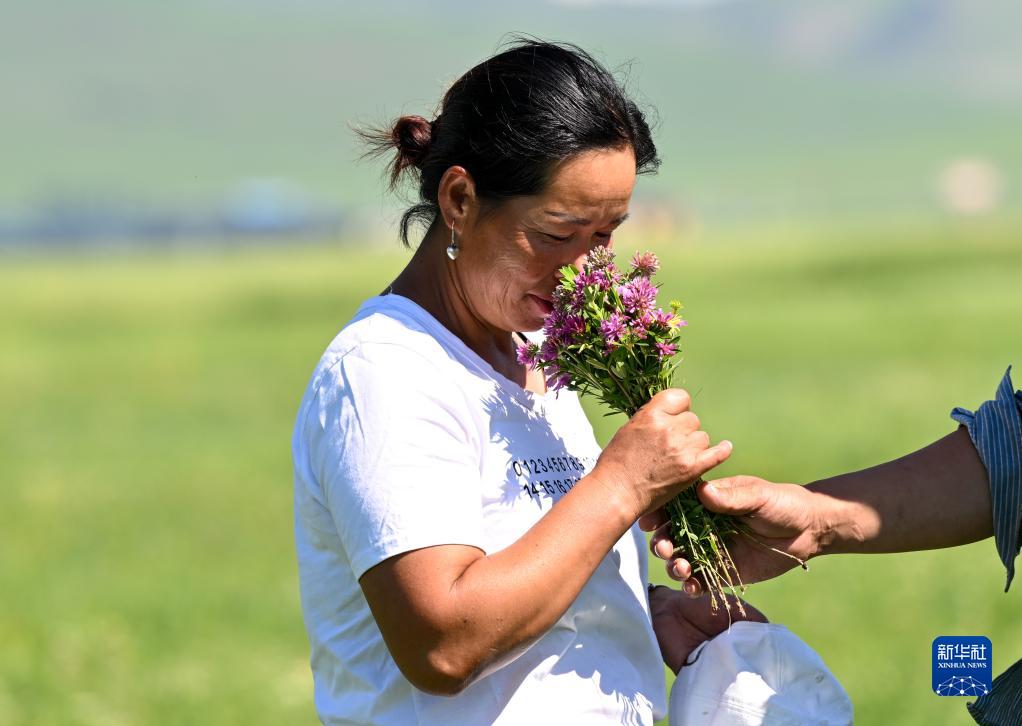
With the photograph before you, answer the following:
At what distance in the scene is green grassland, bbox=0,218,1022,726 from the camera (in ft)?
23.7

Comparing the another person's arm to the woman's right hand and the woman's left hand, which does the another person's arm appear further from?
the woman's right hand

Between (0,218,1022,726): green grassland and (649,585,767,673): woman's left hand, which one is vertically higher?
(0,218,1022,726): green grassland

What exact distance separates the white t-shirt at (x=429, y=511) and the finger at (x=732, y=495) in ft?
0.78

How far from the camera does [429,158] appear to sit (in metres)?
3.10

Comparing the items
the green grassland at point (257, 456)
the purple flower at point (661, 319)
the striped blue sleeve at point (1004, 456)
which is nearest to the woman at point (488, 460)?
the purple flower at point (661, 319)

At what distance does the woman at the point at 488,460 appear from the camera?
2543 millimetres

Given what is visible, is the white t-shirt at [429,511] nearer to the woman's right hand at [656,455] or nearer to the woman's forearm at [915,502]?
the woman's right hand at [656,455]

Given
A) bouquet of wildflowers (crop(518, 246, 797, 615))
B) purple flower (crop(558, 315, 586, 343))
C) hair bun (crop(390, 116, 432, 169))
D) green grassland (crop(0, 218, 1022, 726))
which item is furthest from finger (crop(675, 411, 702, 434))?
green grassland (crop(0, 218, 1022, 726))

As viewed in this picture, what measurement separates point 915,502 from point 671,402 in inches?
34.1

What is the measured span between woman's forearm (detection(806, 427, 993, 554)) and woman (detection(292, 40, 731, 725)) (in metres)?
0.52

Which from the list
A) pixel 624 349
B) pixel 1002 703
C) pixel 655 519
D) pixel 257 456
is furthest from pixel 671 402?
pixel 257 456

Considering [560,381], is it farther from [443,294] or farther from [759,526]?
[759,526]

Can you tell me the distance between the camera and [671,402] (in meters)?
Answer: 2.77

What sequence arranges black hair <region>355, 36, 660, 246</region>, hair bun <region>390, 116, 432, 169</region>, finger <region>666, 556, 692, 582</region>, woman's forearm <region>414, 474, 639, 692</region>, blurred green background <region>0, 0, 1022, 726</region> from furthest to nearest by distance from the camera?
1. blurred green background <region>0, 0, 1022, 726</region>
2. hair bun <region>390, 116, 432, 169</region>
3. finger <region>666, 556, 692, 582</region>
4. black hair <region>355, 36, 660, 246</region>
5. woman's forearm <region>414, 474, 639, 692</region>
